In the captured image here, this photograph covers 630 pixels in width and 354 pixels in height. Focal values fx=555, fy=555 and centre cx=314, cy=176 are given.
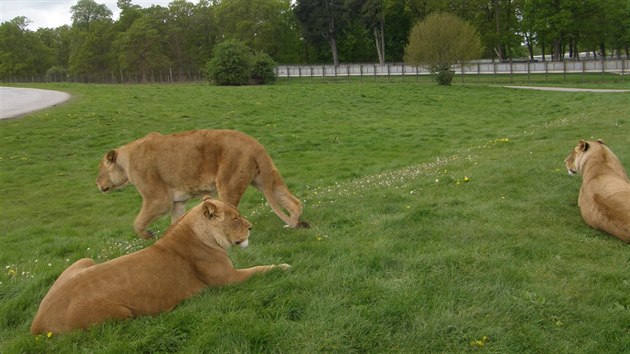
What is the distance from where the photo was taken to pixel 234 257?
7.31m

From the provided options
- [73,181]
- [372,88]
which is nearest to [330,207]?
[73,181]

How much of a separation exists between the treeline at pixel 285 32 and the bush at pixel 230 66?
2611cm

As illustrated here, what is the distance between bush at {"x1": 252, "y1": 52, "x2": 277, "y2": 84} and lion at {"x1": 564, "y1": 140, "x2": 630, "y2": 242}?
49437 mm

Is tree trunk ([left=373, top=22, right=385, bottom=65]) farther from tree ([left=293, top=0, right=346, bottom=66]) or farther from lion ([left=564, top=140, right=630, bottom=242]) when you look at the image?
lion ([left=564, top=140, right=630, bottom=242])

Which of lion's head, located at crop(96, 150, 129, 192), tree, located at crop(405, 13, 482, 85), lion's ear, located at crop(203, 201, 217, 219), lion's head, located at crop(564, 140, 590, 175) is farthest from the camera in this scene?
tree, located at crop(405, 13, 482, 85)

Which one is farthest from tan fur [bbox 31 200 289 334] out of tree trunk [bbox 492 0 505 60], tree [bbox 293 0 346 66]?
tree [bbox 293 0 346 66]

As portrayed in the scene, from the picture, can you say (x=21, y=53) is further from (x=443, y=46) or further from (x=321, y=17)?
Result: (x=443, y=46)

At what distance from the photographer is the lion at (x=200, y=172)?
8.70 metres

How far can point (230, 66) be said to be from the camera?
2170 inches

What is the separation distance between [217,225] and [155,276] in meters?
0.91

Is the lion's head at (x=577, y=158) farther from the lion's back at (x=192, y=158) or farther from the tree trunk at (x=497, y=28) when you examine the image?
the tree trunk at (x=497, y=28)

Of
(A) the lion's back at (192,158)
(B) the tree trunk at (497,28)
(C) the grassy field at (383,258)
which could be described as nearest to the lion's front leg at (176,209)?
(A) the lion's back at (192,158)

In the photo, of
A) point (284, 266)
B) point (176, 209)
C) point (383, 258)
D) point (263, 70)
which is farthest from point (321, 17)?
point (284, 266)

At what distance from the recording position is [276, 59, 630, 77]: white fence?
59.2 m
